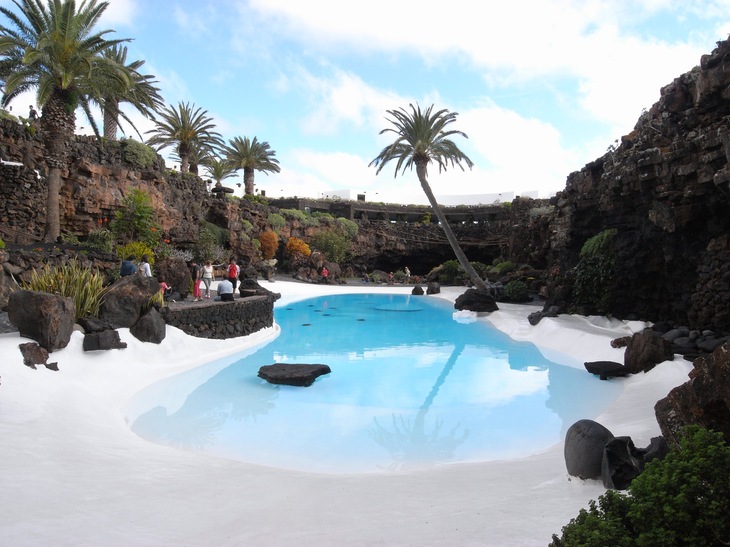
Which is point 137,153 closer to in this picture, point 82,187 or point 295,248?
point 82,187

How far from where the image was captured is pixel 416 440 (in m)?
6.92

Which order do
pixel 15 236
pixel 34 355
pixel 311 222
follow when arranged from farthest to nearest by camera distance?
1. pixel 311 222
2. pixel 15 236
3. pixel 34 355

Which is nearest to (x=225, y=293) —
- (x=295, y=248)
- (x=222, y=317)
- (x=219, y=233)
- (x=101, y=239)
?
(x=222, y=317)

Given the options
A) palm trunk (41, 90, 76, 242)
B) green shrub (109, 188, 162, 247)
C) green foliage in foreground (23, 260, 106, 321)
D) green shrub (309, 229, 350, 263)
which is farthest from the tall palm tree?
green shrub (309, 229, 350, 263)

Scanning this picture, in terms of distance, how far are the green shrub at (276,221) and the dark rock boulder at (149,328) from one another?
2596 centimetres

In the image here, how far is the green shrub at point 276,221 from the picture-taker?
118 feet

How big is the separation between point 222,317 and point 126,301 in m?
3.40

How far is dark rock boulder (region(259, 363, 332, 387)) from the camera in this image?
9703 mm

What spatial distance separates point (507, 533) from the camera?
346 centimetres

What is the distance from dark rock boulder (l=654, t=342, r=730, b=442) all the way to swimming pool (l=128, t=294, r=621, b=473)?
A: 107 inches

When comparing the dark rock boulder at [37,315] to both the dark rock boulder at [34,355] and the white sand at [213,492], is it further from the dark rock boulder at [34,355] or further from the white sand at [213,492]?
the white sand at [213,492]

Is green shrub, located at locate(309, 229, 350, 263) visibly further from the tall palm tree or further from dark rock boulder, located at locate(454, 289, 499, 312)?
the tall palm tree

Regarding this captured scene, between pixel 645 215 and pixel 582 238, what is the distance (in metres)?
4.59

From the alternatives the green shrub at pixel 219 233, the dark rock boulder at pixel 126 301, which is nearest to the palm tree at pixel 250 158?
the green shrub at pixel 219 233
